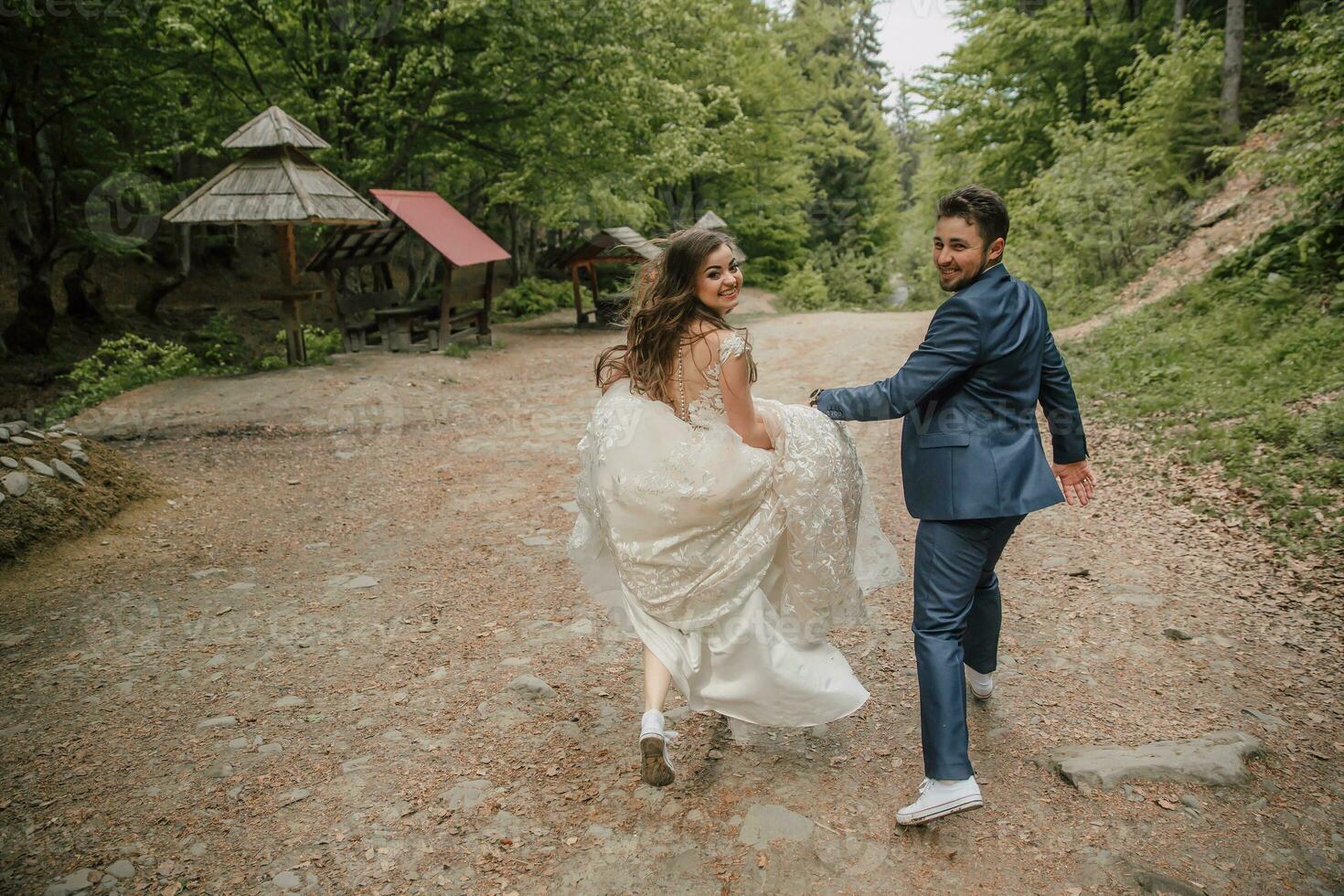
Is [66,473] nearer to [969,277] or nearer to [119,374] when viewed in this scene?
[969,277]

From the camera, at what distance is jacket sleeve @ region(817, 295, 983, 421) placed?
9.23 ft

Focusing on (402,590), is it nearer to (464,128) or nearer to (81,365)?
(81,365)

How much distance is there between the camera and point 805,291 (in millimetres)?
27734

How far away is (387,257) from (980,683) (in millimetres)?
14410

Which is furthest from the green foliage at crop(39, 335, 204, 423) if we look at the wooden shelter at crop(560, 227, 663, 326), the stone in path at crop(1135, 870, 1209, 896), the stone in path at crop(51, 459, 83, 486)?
the stone in path at crop(1135, 870, 1209, 896)

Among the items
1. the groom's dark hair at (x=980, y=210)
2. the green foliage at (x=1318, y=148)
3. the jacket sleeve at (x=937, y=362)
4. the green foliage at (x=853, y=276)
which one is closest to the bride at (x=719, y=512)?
the jacket sleeve at (x=937, y=362)

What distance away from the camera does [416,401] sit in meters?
10.9

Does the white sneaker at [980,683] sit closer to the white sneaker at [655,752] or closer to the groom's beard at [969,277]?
the white sneaker at [655,752]

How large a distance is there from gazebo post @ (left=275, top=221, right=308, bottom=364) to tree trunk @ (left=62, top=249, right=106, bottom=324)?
738 centimetres

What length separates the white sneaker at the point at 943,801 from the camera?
2807 millimetres

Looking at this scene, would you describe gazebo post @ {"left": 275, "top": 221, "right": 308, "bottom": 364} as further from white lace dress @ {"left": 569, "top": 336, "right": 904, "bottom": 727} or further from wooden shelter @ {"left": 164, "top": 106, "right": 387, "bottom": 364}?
white lace dress @ {"left": 569, "top": 336, "right": 904, "bottom": 727}

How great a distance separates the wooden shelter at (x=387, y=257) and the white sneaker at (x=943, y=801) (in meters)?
12.8

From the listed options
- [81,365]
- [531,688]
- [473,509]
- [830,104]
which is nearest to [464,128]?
[81,365]

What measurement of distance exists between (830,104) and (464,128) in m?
19.3
